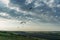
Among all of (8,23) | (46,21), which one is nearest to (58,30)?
(46,21)

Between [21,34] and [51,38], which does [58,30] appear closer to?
[51,38]

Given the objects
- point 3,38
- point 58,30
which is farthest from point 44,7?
point 3,38

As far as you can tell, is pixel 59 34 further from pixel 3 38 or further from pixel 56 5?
pixel 3 38

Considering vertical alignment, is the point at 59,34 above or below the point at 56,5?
below

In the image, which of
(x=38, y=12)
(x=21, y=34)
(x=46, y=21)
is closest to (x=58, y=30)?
(x=46, y=21)

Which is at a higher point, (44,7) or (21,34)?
(44,7)

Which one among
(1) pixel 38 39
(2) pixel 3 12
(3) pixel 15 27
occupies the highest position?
(2) pixel 3 12

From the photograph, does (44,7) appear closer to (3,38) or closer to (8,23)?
(8,23)
